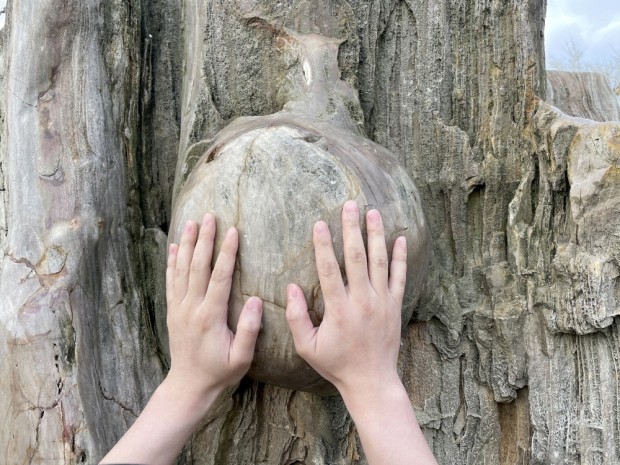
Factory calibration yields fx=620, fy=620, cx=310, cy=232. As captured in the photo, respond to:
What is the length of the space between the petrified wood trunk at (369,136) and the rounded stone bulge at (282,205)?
0.77ft

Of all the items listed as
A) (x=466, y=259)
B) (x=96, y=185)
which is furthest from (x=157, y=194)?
(x=466, y=259)

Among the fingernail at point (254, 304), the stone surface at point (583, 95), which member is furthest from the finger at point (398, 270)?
the stone surface at point (583, 95)

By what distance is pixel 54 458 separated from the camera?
1.09 meters

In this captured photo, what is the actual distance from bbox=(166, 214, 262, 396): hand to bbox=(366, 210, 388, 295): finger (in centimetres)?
19

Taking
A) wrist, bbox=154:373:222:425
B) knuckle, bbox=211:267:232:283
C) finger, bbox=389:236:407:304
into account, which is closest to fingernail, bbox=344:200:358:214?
finger, bbox=389:236:407:304

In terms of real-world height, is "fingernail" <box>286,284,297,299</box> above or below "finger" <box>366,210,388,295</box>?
below

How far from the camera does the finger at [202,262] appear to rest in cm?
100

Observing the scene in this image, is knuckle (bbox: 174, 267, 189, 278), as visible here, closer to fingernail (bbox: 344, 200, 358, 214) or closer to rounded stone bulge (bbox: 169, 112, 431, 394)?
rounded stone bulge (bbox: 169, 112, 431, 394)

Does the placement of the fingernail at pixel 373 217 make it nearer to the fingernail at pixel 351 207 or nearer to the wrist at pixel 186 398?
the fingernail at pixel 351 207

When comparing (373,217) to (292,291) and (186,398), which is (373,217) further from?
(186,398)

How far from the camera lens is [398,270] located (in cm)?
102

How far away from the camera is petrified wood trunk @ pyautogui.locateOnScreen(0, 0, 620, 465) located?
116cm

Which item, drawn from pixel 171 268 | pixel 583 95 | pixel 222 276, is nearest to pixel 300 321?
pixel 222 276

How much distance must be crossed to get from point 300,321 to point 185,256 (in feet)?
0.73
